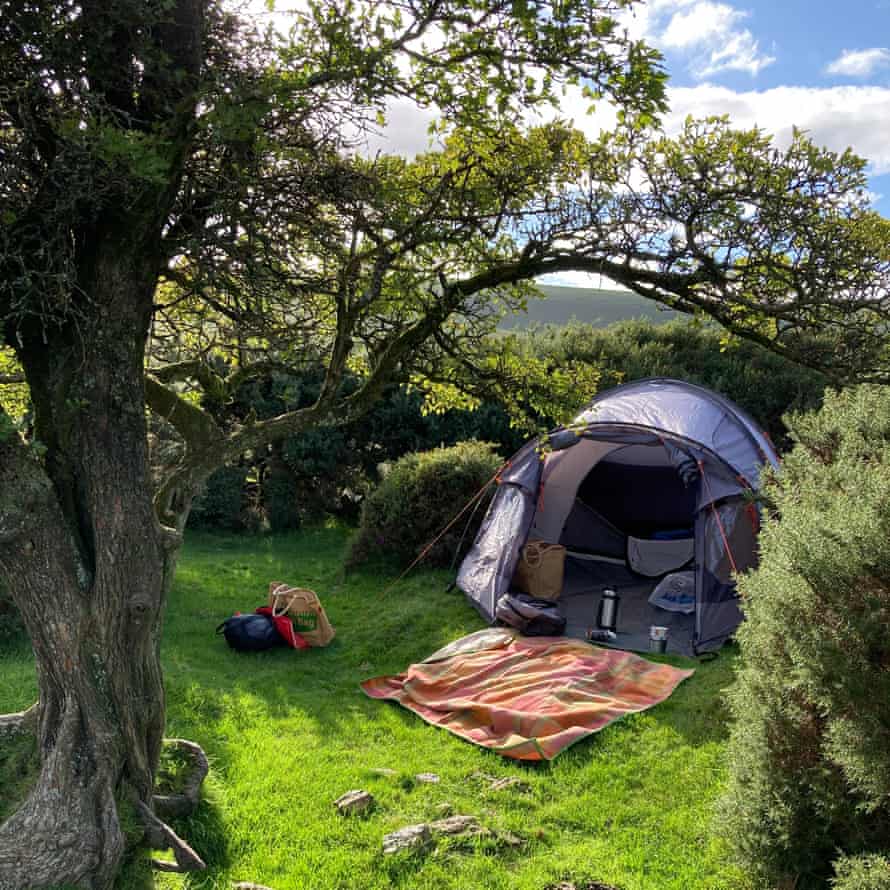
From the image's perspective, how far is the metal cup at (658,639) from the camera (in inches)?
284

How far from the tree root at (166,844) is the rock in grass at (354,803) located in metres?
0.95

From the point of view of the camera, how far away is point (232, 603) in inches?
362

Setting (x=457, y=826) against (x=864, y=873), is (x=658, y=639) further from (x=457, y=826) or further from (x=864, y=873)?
(x=864, y=873)

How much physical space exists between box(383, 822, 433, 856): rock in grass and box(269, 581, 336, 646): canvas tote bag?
3627mm

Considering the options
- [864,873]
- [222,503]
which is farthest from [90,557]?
[222,503]

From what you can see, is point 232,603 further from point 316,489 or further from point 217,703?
point 316,489

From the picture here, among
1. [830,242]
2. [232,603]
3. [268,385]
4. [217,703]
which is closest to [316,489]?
[268,385]

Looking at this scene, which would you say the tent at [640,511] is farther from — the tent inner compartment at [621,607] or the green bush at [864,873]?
the green bush at [864,873]

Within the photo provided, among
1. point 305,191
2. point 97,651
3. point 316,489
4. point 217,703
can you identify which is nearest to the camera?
point 97,651

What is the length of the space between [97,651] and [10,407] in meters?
2.60

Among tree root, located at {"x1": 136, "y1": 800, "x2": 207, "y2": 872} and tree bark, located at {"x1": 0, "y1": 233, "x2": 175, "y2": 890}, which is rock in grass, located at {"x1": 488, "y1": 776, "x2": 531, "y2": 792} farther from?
tree bark, located at {"x1": 0, "y1": 233, "x2": 175, "y2": 890}

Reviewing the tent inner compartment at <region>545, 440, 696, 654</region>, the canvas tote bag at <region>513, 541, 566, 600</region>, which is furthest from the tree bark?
the tent inner compartment at <region>545, 440, 696, 654</region>

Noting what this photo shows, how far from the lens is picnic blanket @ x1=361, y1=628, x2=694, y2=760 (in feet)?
18.7

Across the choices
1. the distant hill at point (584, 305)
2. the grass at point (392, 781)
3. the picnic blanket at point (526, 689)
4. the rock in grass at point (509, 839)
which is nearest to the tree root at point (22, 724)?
the grass at point (392, 781)
